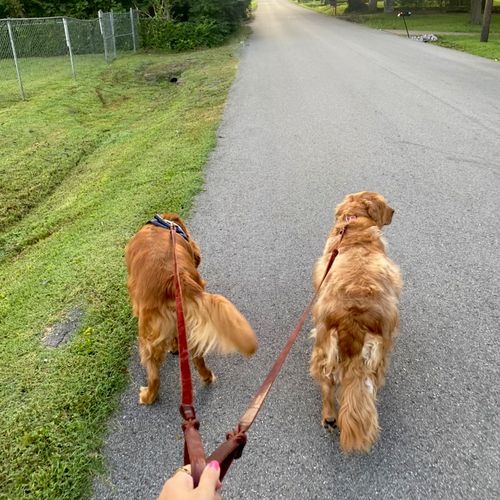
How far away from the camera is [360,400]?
270 centimetres

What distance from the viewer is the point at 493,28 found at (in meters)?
29.3

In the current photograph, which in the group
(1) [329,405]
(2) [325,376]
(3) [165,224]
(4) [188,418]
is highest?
(3) [165,224]

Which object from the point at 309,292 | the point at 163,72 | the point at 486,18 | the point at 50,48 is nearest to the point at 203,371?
the point at 309,292

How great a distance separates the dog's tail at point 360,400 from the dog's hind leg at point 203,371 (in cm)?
100

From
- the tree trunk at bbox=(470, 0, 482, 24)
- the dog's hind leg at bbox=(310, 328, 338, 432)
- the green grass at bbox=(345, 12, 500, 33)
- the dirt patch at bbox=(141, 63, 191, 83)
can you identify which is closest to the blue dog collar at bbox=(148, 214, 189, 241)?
the dog's hind leg at bbox=(310, 328, 338, 432)

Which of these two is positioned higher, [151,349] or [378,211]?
[378,211]

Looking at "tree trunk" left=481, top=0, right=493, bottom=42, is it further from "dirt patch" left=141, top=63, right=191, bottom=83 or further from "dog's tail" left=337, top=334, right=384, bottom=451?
"dog's tail" left=337, top=334, right=384, bottom=451

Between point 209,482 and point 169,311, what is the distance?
162cm

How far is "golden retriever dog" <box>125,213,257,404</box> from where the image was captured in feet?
8.73

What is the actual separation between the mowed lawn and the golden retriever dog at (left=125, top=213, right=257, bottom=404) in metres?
0.56

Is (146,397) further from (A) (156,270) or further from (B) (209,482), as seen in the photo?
(B) (209,482)

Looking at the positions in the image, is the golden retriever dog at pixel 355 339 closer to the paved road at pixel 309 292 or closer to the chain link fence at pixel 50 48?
the paved road at pixel 309 292

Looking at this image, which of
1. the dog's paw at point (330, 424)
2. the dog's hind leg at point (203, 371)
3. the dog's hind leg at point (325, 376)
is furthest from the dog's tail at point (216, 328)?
the dog's paw at point (330, 424)

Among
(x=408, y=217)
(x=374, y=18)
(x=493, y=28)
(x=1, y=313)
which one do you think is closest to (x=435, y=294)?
(x=408, y=217)
